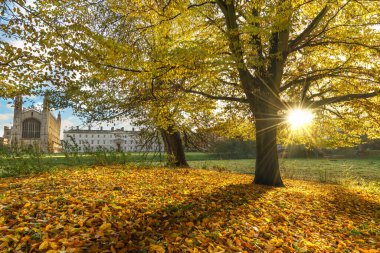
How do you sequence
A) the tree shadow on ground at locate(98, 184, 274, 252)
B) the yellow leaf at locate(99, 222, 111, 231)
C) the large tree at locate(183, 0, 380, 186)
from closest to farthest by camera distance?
the tree shadow on ground at locate(98, 184, 274, 252), the yellow leaf at locate(99, 222, 111, 231), the large tree at locate(183, 0, 380, 186)

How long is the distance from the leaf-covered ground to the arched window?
262ft

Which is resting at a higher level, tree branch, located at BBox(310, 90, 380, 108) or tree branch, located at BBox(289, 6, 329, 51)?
tree branch, located at BBox(289, 6, 329, 51)

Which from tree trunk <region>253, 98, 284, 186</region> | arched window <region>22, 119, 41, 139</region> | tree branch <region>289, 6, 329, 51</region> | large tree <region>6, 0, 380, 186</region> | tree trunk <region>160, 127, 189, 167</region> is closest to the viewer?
large tree <region>6, 0, 380, 186</region>

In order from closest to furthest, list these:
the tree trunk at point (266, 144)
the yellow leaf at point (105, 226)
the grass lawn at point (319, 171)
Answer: the yellow leaf at point (105, 226) < the tree trunk at point (266, 144) < the grass lawn at point (319, 171)

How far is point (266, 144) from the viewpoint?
8836mm

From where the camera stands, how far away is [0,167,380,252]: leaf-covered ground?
309 centimetres

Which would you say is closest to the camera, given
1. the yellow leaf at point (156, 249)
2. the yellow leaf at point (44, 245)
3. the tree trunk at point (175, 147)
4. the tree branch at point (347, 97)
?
the yellow leaf at point (44, 245)

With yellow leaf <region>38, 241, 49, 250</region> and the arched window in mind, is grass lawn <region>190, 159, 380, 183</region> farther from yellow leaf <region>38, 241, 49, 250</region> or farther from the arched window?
the arched window

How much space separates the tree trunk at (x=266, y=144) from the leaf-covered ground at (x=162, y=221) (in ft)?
8.35

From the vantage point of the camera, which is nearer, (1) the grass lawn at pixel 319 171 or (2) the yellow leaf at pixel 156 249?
(2) the yellow leaf at pixel 156 249

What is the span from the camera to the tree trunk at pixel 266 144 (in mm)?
8766

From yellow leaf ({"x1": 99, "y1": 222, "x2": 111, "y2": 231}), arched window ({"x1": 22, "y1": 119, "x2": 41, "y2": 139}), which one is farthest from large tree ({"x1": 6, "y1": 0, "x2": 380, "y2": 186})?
arched window ({"x1": 22, "y1": 119, "x2": 41, "y2": 139})

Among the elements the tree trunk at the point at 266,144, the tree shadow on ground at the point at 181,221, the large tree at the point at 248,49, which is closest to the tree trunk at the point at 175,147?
the large tree at the point at 248,49

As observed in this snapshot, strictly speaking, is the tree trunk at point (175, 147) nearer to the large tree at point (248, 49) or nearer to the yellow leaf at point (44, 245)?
the large tree at point (248, 49)
